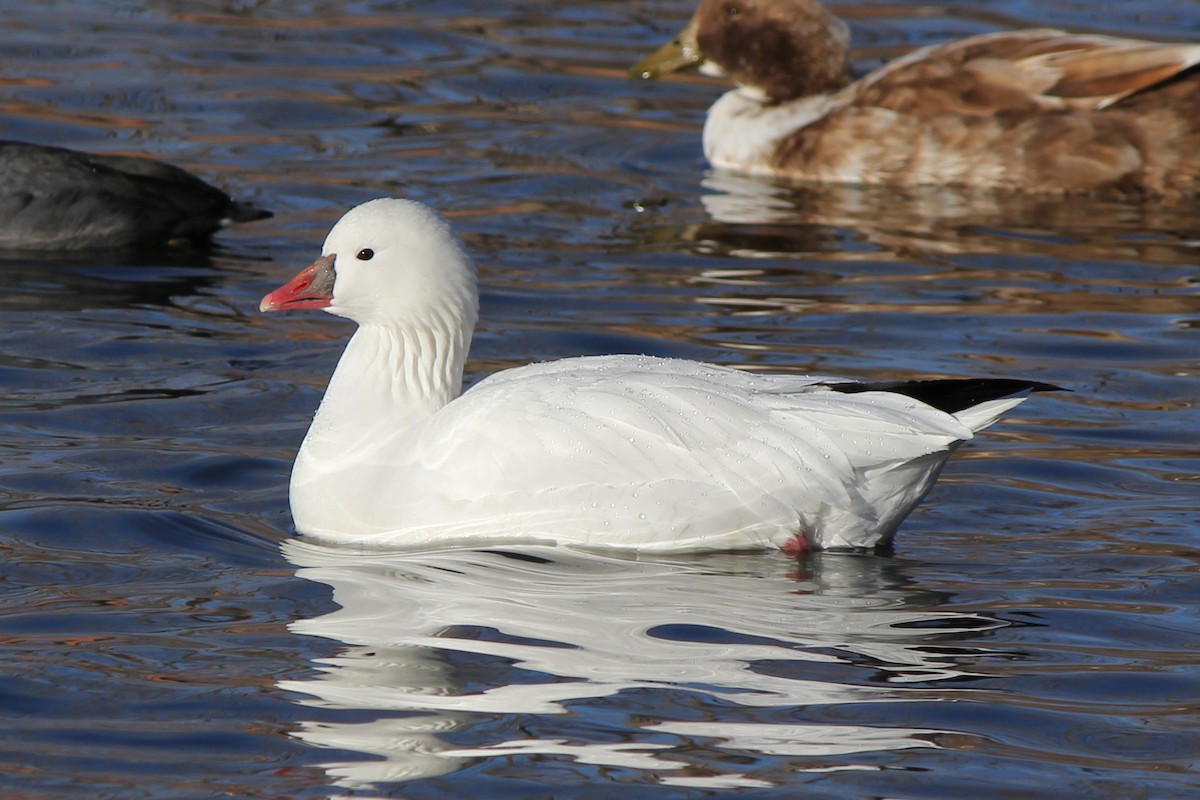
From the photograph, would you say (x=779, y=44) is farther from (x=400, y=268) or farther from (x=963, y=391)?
(x=963, y=391)

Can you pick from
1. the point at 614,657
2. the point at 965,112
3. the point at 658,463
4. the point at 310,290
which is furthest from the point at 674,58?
the point at 614,657

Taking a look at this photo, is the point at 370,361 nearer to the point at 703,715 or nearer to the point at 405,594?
the point at 405,594

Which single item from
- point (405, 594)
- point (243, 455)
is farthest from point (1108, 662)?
point (243, 455)

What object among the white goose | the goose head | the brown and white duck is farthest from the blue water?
the goose head

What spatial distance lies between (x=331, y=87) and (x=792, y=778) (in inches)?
420

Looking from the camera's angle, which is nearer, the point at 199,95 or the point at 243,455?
the point at 243,455

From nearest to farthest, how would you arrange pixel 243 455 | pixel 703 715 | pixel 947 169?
pixel 703 715, pixel 243 455, pixel 947 169

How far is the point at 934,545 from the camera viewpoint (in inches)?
266

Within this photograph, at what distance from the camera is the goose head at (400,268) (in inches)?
267

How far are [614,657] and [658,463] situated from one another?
0.97 metres

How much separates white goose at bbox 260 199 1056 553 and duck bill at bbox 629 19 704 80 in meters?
7.38

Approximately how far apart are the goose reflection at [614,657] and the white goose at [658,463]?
11 centimetres

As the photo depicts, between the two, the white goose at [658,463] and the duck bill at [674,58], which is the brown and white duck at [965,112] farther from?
the white goose at [658,463]

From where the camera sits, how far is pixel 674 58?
13.8 metres
